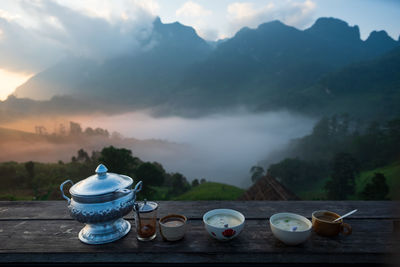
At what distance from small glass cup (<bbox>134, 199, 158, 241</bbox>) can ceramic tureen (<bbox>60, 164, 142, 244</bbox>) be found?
0.10 m

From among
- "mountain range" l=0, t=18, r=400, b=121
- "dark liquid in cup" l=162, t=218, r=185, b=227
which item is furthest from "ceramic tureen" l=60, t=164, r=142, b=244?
"mountain range" l=0, t=18, r=400, b=121

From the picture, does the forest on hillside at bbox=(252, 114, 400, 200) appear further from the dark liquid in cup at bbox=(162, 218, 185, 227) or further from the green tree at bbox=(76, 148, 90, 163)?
the green tree at bbox=(76, 148, 90, 163)

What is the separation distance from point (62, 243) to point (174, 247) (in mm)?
970

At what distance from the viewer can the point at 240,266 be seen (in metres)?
1.75

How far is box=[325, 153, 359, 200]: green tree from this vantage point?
29867 mm

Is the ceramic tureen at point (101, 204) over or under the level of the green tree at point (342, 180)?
over

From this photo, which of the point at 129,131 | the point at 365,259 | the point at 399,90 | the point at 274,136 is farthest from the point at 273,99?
the point at 365,259

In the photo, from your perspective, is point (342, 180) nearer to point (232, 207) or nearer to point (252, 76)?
point (232, 207)

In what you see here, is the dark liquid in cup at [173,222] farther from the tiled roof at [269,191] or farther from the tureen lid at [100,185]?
the tiled roof at [269,191]

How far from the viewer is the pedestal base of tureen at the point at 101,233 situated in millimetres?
1959

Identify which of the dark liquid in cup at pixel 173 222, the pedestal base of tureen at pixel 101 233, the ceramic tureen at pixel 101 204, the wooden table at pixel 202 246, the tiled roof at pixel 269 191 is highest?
the ceramic tureen at pixel 101 204

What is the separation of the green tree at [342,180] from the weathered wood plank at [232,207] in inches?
1245

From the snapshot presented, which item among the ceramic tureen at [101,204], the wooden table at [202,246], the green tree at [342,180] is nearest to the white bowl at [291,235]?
the wooden table at [202,246]

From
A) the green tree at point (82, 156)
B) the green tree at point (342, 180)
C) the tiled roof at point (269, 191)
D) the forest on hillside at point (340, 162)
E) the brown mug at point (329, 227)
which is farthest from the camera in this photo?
the forest on hillside at point (340, 162)
